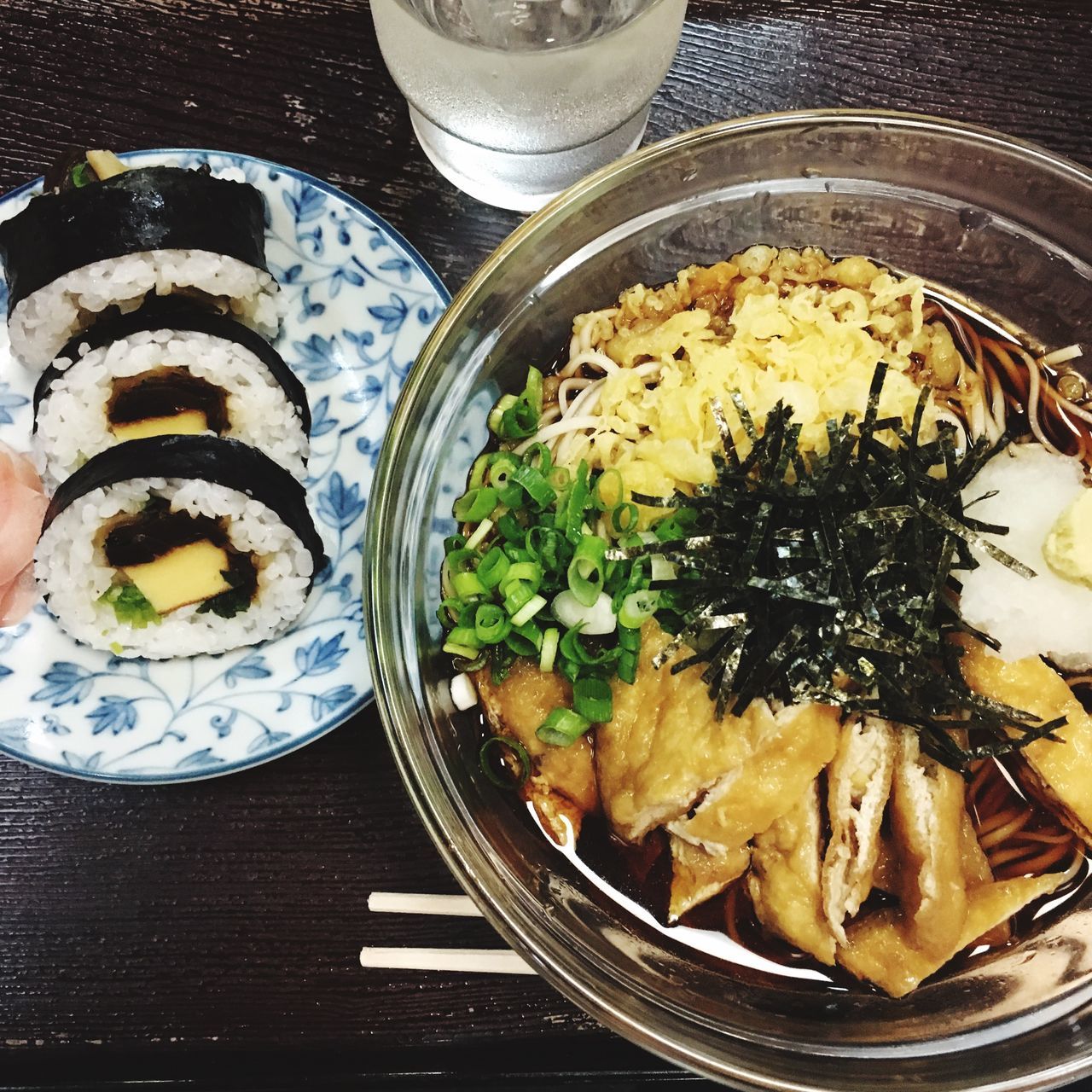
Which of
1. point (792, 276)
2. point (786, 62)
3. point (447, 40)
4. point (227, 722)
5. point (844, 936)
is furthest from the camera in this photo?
point (786, 62)

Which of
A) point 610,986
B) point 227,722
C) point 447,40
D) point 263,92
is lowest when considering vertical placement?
point 227,722

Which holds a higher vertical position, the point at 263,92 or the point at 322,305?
the point at 263,92

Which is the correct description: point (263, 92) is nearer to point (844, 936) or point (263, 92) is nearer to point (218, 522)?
point (218, 522)

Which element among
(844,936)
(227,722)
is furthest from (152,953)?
(844,936)

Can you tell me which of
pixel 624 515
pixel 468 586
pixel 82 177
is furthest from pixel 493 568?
pixel 82 177

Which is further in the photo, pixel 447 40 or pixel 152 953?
pixel 152 953

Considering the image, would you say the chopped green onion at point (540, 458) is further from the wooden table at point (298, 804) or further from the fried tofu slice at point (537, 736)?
the wooden table at point (298, 804)

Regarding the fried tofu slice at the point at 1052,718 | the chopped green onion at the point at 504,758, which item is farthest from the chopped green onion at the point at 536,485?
the fried tofu slice at the point at 1052,718
